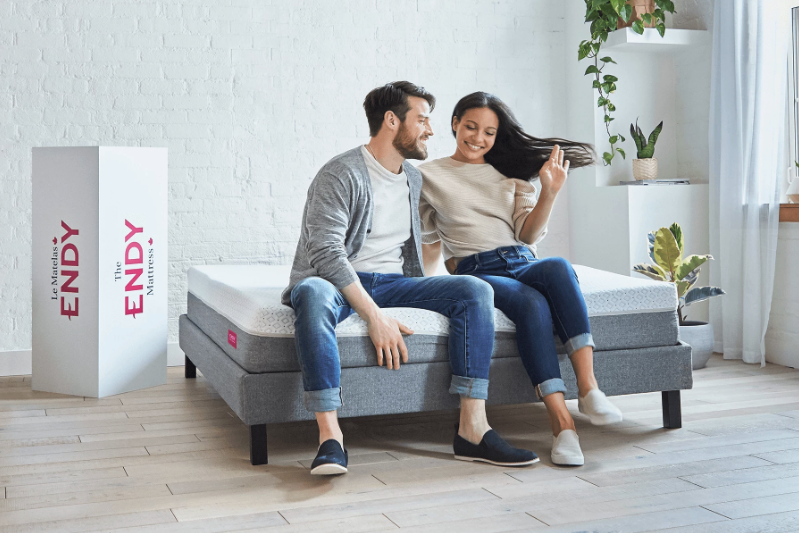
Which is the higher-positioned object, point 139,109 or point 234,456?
point 139,109

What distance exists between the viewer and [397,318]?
241 cm

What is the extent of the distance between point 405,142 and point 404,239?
0.99ft

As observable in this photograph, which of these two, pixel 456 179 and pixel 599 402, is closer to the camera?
pixel 599 402

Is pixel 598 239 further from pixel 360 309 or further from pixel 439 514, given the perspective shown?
pixel 439 514

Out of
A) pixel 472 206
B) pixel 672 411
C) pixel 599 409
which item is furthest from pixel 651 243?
pixel 599 409

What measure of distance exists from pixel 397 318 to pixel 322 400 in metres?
0.36

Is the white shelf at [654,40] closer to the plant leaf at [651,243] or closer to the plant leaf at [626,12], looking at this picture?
the plant leaf at [626,12]

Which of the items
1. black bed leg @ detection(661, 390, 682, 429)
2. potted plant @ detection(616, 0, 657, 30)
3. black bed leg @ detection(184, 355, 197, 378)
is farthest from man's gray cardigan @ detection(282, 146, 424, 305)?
potted plant @ detection(616, 0, 657, 30)

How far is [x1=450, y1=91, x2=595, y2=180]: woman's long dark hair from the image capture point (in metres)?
2.77

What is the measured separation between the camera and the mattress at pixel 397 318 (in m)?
2.32

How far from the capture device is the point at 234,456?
7.98 feet

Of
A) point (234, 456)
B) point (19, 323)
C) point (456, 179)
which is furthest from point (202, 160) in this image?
point (234, 456)

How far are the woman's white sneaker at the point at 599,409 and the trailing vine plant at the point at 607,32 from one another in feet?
6.95

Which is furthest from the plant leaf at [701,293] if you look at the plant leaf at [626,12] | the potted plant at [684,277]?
the plant leaf at [626,12]
